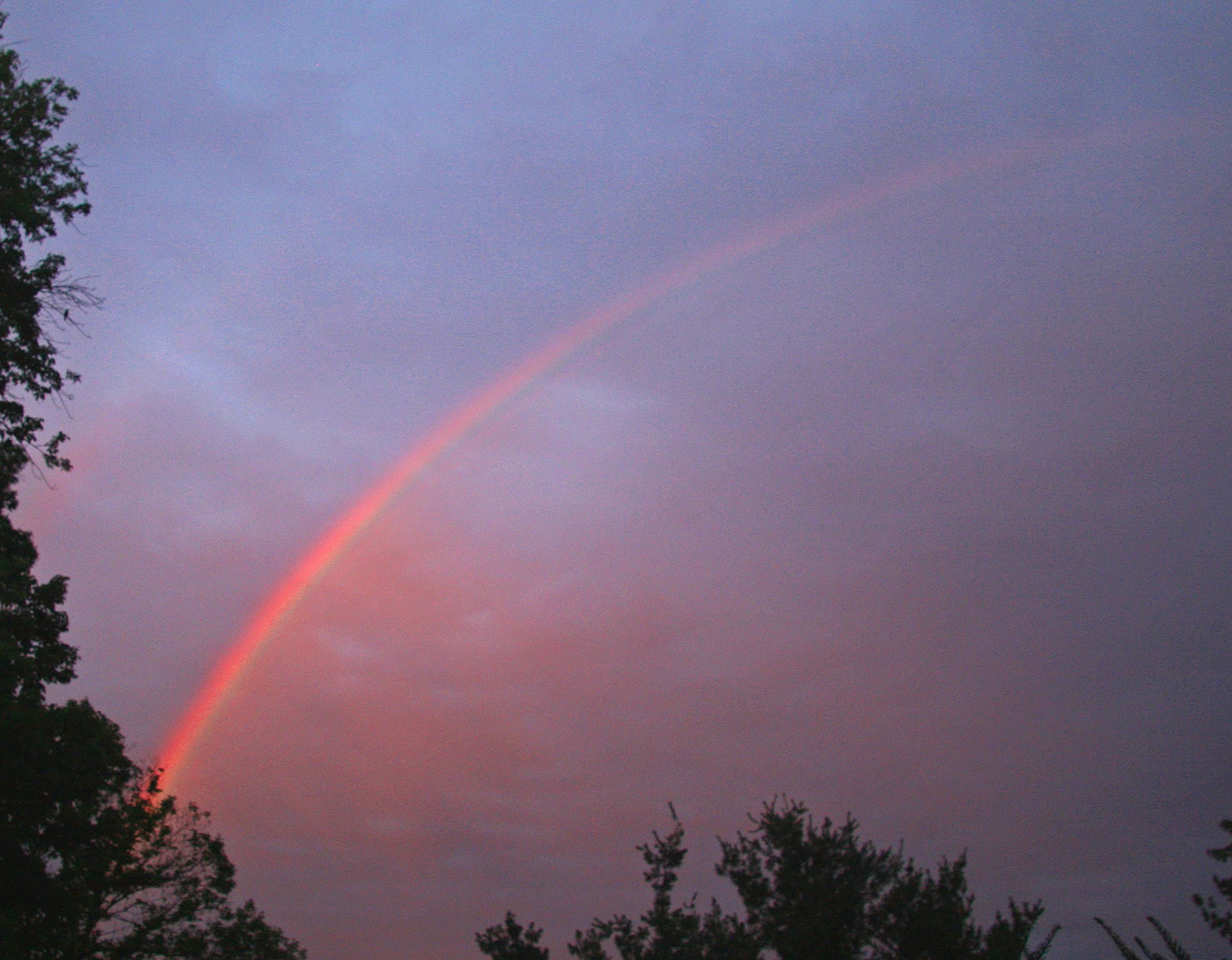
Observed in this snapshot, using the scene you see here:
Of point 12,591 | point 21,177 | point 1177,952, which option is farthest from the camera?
point 12,591

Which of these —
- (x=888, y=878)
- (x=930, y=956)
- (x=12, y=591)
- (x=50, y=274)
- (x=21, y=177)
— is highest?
(x=21, y=177)

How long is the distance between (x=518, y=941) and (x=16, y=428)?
46.7 ft

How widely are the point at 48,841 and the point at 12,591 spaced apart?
20.0ft

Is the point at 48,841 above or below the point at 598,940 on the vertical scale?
above

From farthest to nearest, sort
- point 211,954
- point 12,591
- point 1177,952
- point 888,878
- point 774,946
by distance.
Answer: point 211,954 → point 888,878 → point 774,946 → point 12,591 → point 1177,952

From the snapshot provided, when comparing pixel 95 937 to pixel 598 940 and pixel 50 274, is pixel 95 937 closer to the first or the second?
pixel 598 940

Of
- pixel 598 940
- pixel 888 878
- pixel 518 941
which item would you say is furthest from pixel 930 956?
pixel 518 941

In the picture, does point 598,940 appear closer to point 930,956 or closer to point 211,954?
point 930,956

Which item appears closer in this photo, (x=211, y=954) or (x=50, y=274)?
(x=50, y=274)

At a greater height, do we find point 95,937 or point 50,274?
point 50,274

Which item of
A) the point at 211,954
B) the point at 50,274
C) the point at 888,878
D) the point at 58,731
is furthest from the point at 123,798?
the point at 888,878

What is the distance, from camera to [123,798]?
108 ft

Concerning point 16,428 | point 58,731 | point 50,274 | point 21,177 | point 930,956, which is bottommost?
point 930,956

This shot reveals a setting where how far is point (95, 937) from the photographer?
32906 millimetres
